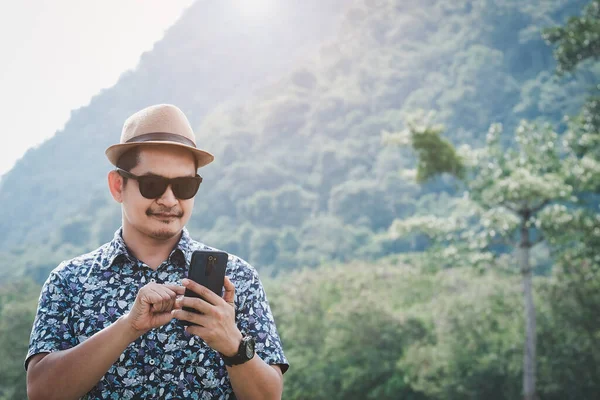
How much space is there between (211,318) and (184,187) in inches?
19.1

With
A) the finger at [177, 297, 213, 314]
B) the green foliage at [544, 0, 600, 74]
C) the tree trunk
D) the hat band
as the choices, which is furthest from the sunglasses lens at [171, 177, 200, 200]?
the tree trunk

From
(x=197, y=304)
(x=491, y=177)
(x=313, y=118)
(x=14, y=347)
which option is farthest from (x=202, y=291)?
(x=313, y=118)

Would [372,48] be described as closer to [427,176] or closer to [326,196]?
[326,196]

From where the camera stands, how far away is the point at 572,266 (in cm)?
2088

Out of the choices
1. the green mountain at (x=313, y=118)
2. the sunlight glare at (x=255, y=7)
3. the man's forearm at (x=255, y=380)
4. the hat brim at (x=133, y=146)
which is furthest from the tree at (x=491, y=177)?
the sunlight glare at (x=255, y=7)

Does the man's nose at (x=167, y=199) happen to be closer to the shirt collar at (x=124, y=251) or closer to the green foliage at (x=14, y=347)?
the shirt collar at (x=124, y=251)

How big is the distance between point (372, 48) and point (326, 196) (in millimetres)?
38475

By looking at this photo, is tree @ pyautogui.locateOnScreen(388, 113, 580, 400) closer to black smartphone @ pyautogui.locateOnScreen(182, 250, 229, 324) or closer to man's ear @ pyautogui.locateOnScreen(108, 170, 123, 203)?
man's ear @ pyautogui.locateOnScreen(108, 170, 123, 203)

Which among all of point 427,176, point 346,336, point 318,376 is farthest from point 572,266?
point 318,376

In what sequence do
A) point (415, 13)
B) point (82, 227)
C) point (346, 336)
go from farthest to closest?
point (415, 13)
point (82, 227)
point (346, 336)

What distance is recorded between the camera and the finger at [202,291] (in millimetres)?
1593

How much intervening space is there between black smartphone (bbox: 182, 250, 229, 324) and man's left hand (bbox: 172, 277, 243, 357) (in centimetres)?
4

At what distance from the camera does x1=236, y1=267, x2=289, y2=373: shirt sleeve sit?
6.07 feet

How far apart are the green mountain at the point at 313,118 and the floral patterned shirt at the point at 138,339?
210 ft
